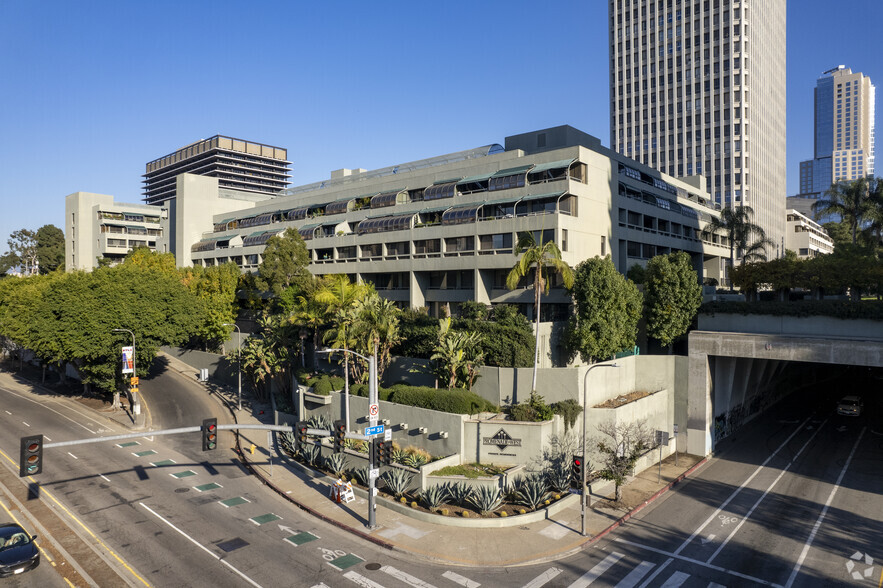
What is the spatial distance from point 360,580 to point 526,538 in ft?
28.0

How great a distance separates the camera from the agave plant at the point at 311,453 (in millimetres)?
36031

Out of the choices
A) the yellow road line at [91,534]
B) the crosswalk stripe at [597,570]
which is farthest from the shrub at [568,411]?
the yellow road line at [91,534]

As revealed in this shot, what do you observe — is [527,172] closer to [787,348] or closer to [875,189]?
[787,348]

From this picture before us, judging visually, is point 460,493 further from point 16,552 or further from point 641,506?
point 16,552

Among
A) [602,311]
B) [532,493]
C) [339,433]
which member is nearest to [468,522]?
[532,493]

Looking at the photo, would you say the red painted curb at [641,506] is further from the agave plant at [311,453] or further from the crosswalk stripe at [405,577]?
the agave plant at [311,453]

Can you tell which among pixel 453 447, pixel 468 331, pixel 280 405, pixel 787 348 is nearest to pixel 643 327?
pixel 787 348

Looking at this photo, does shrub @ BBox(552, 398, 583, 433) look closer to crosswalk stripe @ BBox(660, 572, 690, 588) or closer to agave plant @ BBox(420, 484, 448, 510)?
agave plant @ BBox(420, 484, 448, 510)

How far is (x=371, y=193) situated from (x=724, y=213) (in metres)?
49.1

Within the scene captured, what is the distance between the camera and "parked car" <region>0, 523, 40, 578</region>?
70.6 ft

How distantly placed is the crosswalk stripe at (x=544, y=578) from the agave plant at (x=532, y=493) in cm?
618

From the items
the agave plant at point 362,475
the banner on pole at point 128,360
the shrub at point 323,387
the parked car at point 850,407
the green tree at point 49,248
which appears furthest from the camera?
the green tree at point 49,248

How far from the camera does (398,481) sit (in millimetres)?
31031

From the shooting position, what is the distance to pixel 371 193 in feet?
239
